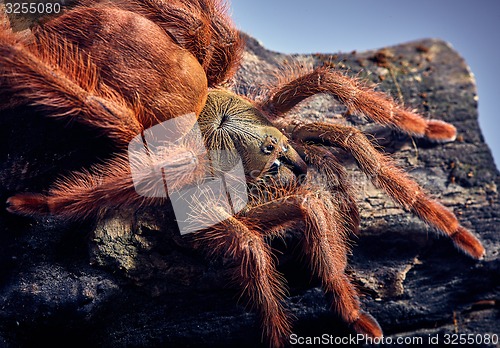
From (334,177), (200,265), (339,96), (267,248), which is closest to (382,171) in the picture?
(334,177)

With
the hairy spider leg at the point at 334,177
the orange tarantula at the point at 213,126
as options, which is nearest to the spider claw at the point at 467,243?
the orange tarantula at the point at 213,126

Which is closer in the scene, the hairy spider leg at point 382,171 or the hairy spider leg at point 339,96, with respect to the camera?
the hairy spider leg at point 382,171

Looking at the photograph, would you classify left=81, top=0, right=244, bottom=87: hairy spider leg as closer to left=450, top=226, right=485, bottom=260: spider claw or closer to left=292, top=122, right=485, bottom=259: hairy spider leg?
left=292, top=122, right=485, bottom=259: hairy spider leg

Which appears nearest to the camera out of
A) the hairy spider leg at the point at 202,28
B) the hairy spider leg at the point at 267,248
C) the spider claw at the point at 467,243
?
the hairy spider leg at the point at 267,248

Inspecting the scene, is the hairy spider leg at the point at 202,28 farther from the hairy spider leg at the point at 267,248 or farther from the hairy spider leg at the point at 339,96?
the hairy spider leg at the point at 267,248

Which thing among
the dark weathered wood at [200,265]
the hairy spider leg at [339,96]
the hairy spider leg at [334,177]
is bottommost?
the dark weathered wood at [200,265]

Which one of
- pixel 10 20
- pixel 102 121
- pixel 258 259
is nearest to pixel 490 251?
pixel 258 259

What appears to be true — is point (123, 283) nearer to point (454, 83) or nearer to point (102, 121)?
point (102, 121)
